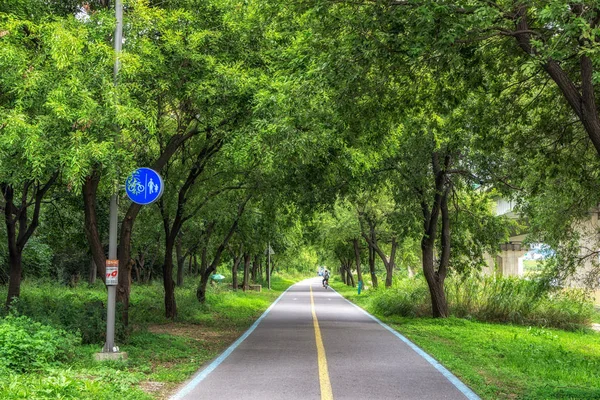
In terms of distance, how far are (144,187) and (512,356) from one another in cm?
809

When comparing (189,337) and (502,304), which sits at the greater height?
(502,304)

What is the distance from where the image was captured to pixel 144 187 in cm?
1034

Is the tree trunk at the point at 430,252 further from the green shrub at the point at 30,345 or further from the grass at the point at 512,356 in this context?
the green shrub at the point at 30,345

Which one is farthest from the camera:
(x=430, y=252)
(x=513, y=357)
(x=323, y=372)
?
(x=430, y=252)

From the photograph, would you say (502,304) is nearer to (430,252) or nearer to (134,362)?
(430,252)

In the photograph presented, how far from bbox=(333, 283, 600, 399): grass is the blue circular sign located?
5.87 m

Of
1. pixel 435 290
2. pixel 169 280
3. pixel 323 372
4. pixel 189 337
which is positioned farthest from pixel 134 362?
pixel 435 290

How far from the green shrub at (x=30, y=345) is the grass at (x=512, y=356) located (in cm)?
621

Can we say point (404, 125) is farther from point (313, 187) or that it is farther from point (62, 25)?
point (62, 25)

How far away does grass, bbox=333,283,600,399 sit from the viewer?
8.73 meters

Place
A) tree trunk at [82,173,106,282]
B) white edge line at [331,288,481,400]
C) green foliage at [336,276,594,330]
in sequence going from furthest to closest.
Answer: green foliage at [336,276,594,330], tree trunk at [82,173,106,282], white edge line at [331,288,481,400]

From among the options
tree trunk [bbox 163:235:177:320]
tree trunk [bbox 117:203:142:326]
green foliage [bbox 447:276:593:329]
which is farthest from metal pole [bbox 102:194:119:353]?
green foliage [bbox 447:276:593:329]

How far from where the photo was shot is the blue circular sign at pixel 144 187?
10281 mm

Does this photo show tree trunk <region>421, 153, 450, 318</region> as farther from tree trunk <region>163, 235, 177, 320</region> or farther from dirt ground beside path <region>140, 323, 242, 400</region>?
tree trunk <region>163, 235, 177, 320</region>
